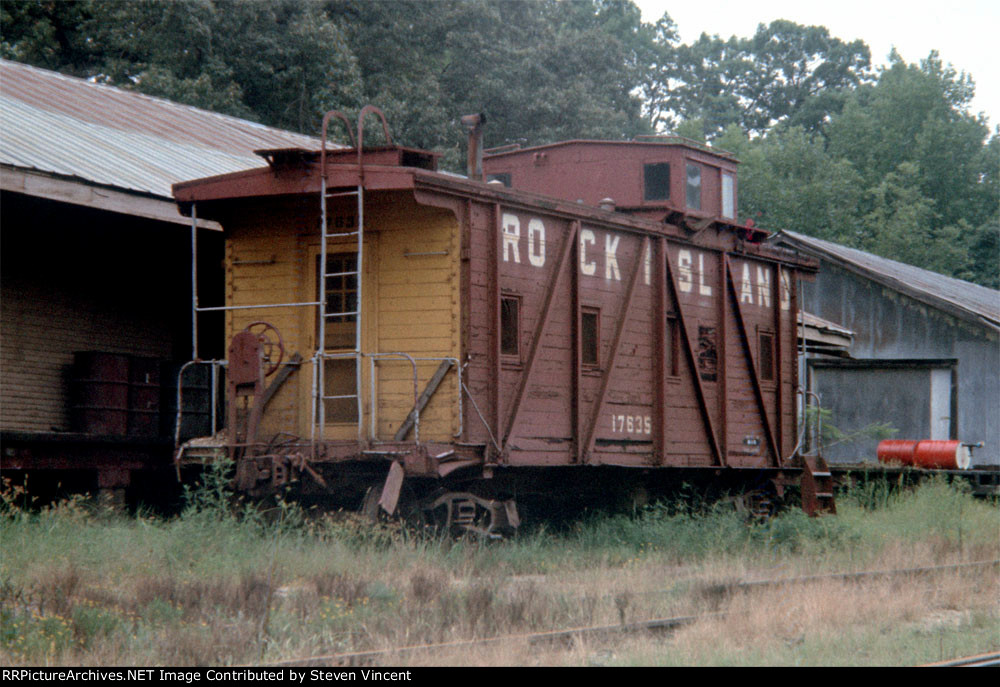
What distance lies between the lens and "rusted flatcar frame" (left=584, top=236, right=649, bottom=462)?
46.4 feet

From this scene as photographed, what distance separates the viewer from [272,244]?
14000mm

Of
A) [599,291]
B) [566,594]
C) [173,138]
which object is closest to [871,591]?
[566,594]

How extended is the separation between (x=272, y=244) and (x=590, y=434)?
14.0 ft

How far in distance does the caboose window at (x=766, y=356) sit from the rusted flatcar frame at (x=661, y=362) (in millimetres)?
3084

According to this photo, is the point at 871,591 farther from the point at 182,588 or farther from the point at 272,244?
the point at 272,244

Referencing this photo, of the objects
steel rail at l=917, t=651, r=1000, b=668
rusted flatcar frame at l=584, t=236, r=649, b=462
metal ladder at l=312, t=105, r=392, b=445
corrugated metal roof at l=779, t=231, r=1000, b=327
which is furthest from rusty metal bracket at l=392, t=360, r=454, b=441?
corrugated metal roof at l=779, t=231, r=1000, b=327

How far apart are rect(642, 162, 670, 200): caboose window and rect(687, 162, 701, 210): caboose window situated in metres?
0.40

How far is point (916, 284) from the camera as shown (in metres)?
29.5

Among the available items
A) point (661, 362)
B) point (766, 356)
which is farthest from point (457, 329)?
point (766, 356)

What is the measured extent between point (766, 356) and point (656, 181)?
148 inches

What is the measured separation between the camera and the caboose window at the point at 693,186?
53.1 feet

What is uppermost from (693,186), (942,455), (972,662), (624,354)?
(693,186)

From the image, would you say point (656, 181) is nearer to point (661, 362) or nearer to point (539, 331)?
point (661, 362)

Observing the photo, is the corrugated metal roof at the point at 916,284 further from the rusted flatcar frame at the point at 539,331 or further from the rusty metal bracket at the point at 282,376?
the rusty metal bracket at the point at 282,376
